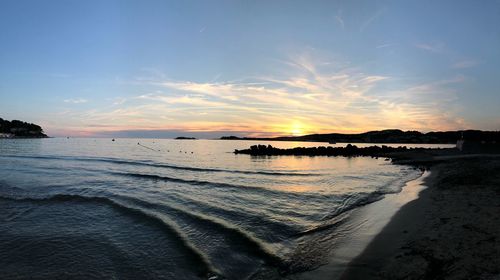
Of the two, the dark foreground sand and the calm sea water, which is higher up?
the dark foreground sand

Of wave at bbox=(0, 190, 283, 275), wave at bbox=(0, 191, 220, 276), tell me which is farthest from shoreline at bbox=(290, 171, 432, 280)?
wave at bbox=(0, 191, 220, 276)

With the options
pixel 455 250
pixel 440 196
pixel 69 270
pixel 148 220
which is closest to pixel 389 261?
pixel 455 250

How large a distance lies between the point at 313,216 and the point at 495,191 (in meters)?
9.38

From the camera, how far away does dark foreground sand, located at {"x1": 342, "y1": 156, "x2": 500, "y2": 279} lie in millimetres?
6477

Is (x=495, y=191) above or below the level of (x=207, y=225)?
above

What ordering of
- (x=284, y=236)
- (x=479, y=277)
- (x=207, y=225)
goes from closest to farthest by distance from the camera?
(x=479, y=277) < (x=284, y=236) < (x=207, y=225)

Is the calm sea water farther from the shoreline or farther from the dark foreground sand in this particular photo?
the dark foreground sand

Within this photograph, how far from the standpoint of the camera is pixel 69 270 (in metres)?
7.79

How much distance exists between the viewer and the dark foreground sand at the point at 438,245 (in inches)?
255

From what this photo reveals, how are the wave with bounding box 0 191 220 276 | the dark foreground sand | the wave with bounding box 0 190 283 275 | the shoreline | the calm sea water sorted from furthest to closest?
the wave with bounding box 0 190 283 275, the wave with bounding box 0 191 220 276, the calm sea water, the shoreline, the dark foreground sand

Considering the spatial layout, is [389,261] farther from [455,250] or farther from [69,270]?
[69,270]

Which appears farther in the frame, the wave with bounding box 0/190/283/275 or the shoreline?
the wave with bounding box 0/190/283/275

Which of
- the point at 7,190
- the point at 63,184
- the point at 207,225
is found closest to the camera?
the point at 207,225

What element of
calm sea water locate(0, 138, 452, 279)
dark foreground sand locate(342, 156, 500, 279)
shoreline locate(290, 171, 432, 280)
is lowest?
calm sea water locate(0, 138, 452, 279)
